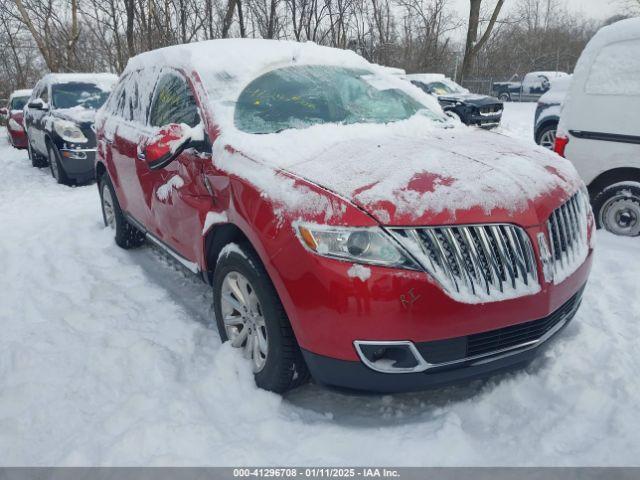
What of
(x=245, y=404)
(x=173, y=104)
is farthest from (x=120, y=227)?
(x=245, y=404)

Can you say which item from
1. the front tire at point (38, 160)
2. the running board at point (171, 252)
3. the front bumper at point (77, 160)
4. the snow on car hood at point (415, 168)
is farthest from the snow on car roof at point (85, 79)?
the snow on car hood at point (415, 168)

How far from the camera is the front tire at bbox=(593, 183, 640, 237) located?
4.62 meters

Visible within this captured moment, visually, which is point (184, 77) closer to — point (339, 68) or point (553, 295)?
point (339, 68)

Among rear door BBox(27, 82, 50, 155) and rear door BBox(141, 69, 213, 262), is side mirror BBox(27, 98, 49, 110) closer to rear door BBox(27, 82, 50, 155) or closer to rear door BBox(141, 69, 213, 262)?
rear door BBox(27, 82, 50, 155)

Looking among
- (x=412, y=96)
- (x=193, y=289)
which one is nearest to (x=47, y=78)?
(x=193, y=289)

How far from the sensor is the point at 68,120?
8.37 m

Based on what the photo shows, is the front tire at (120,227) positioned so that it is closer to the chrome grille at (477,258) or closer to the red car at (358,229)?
the red car at (358,229)

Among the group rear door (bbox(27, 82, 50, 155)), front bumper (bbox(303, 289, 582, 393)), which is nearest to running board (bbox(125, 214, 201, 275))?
front bumper (bbox(303, 289, 582, 393))

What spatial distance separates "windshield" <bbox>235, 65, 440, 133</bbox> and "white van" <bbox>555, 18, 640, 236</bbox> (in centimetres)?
212

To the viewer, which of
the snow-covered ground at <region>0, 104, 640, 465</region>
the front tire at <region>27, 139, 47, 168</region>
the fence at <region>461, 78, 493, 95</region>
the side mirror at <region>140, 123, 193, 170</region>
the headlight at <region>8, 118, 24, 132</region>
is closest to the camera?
the snow-covered ground at <region>0, 104, 640, 465</region>

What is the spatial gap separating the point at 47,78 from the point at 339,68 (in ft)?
26.2

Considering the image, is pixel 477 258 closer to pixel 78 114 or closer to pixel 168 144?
pixel 168 144

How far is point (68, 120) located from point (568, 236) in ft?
26.9

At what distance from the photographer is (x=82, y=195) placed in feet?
25.4
